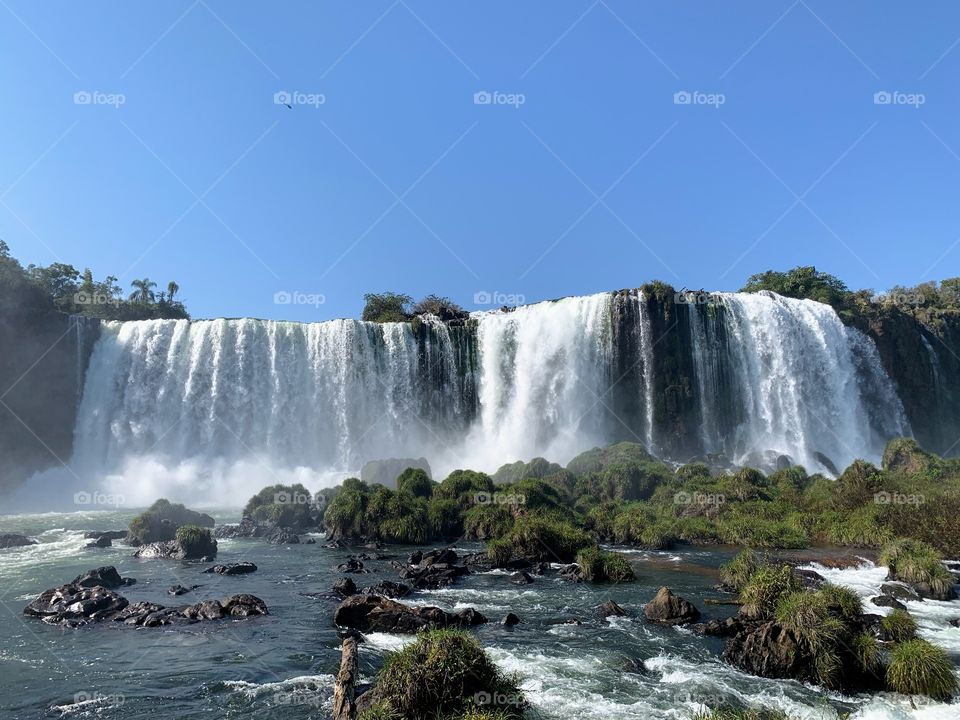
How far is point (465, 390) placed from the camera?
5438 cm

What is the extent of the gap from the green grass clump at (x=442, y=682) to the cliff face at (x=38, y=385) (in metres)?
48.8

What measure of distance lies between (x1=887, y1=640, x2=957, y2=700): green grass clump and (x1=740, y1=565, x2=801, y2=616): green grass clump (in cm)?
250

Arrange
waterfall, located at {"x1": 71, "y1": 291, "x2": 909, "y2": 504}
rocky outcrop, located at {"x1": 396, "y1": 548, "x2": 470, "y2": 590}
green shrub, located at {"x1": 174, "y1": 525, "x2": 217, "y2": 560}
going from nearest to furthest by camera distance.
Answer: rocky outcrop, located at {"x1": 396, "y1": 548, "x2": 470, "y2": 590}, green shrub, located at {"x1": 174, "y1": 525, "x2": 217, "y2": 560}, waterfall, located at {"x1": 71, "y1": 291, "x2": 909, "y2": 504}

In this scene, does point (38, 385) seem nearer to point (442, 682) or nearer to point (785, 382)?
point (442, 682)

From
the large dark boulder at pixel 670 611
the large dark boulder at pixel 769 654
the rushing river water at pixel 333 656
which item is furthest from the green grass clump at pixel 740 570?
the large dark boulder at pixel 769 654

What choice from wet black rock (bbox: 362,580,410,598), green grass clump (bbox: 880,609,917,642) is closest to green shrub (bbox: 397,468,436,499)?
wet black rock (bbox: 362,580,410,598)

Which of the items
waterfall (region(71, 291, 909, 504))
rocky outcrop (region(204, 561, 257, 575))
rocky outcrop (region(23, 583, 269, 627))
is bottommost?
rocky outcrop (region(23, 583, 269, 627))

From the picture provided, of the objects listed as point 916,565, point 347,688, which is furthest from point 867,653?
point 347,688

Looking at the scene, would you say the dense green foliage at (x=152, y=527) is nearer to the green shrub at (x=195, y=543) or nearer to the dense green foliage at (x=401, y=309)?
the green shrub at (x=195, y=543)

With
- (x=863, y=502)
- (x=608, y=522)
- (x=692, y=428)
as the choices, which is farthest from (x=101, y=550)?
(x=692, y=428)

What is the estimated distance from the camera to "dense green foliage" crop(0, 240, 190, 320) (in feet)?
158

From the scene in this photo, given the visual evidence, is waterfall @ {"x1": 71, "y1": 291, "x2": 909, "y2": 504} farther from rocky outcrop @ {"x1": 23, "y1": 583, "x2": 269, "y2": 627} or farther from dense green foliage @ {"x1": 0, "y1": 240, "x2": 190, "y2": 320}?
rocky outcrop @ {"x1": 23, "y1": 583, "x2": 269, "y2": 627}

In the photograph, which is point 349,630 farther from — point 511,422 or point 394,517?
point 511,422

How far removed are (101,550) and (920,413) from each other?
6169 cm
